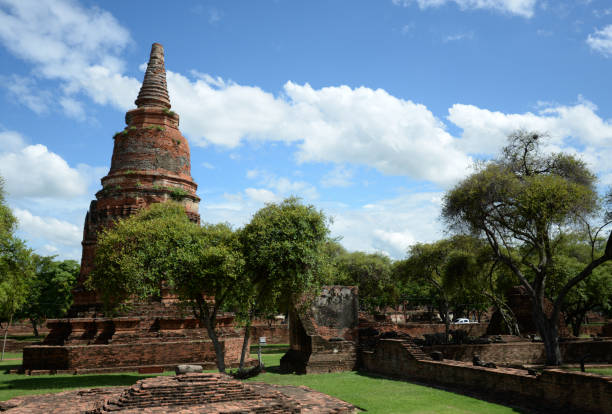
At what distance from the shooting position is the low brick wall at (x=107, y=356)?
63.4 feet

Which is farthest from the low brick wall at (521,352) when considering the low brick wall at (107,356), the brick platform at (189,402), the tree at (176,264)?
the low brick wall at (107,356)

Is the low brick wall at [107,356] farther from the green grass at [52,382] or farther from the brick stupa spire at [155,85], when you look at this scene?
the brick stupa spire at [155,85]

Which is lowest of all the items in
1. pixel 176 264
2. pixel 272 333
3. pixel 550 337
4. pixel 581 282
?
pixel 272 333

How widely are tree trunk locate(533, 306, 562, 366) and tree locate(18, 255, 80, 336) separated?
126ft

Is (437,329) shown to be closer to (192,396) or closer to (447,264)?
(447,264)

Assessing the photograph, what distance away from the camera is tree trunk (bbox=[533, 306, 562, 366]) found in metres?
17.9

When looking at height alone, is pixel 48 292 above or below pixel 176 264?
below

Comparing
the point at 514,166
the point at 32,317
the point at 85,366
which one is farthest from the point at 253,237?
the point at 32,317

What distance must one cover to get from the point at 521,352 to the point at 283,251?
12.2 meters

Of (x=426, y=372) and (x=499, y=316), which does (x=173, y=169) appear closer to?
(x=426, y=372)

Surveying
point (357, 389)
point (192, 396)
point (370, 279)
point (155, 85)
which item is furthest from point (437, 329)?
point (192, 396)

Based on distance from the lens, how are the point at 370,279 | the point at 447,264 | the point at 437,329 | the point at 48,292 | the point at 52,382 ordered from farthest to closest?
the point at 48,292 → the point at 370,279 → the point at 437,329 → the point at 447,264 → the point at 52,382

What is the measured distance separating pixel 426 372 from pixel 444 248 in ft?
48.6

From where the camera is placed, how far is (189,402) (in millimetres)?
11133
